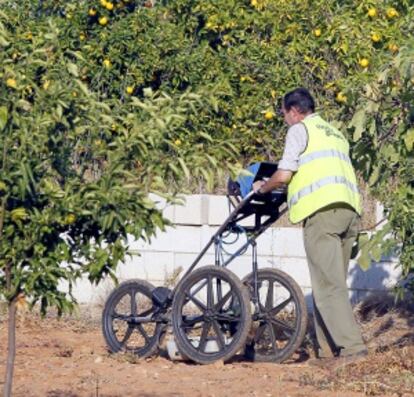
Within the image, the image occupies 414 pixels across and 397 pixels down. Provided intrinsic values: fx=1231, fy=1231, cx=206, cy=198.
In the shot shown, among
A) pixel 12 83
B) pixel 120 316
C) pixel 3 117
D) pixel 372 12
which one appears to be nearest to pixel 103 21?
pixel 372 12

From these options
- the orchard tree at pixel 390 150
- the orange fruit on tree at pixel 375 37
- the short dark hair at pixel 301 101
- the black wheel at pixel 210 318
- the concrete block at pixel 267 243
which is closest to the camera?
the orchard tree at pixel 390 150

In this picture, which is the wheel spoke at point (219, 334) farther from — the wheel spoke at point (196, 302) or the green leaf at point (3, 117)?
the green leaf at point (3, 117)

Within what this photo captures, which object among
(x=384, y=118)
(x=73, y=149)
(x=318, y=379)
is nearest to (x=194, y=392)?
(x=318, y=379)

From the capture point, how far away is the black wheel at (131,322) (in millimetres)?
8430

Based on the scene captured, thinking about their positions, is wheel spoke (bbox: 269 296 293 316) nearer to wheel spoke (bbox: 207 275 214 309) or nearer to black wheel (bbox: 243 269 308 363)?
black wheel (bbox: 243 269 308 363)

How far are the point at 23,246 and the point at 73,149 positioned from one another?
1.56ft

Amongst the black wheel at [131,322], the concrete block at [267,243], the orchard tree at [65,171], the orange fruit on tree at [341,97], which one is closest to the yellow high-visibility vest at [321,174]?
the orange fruit on tree at [341,97]

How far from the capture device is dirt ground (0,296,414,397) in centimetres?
718

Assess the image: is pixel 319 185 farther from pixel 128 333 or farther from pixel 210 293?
pixel 128 333

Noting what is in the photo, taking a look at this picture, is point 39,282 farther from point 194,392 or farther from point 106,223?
point 194,392

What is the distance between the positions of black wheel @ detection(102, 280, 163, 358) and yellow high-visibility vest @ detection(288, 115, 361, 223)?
135 cm

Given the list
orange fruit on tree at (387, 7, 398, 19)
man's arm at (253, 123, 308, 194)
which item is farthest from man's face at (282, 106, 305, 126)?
orange fruit on tree at (387, 7, 398, 19)

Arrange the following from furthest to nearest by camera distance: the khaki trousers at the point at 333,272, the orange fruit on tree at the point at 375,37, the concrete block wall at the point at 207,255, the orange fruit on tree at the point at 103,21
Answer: the orange fruit on tree at the point at 103,21
the orange fruit on tree at the point at 375,37
the concrete block wall at the point at 207,255
the khaki trousers at the point at 333,272

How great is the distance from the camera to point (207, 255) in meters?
9.85
